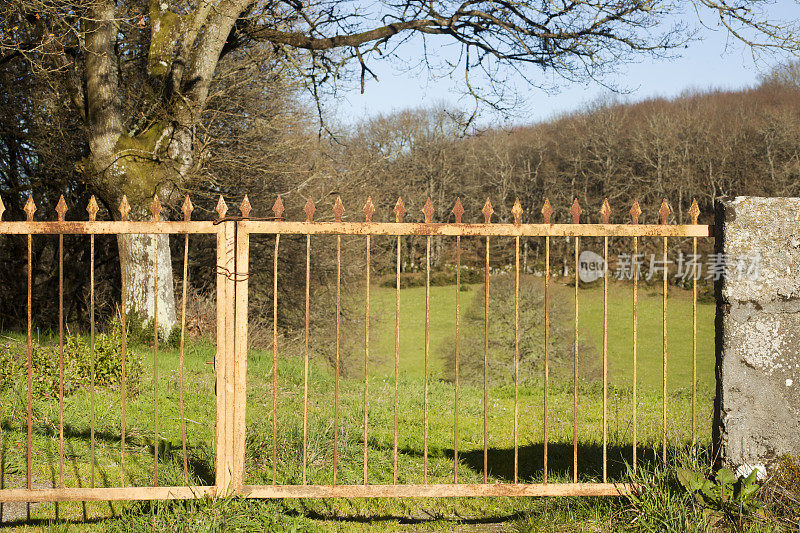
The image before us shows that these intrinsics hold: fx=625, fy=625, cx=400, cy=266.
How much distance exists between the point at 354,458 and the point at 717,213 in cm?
355

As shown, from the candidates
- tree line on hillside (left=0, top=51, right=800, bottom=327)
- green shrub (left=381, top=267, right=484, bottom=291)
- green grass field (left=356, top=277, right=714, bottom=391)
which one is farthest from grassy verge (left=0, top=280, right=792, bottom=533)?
green shrub (left=381, top=267, right=484, bottom=291)

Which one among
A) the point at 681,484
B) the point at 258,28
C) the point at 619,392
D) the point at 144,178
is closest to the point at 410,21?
the point at 258,28

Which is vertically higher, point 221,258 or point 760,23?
point 760,23

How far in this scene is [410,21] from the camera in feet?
38.6

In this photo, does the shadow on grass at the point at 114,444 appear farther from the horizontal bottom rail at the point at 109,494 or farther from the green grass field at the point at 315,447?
the horizontal bottom rail at the point at 109,494

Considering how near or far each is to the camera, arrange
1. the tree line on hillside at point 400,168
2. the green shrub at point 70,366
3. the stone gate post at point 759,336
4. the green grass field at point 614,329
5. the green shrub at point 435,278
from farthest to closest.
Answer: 1. the green shrub at point 435,278
2. the green grass field at point 614,329
3. the tree line on hillside at point 400,168
4. the green shrub at point 70,366
5. the stone gate post at point 759,336

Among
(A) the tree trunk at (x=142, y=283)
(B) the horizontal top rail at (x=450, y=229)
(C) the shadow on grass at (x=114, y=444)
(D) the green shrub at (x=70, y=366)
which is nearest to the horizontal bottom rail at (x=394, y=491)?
(C) the shadow on grass at (x=114, y=444)

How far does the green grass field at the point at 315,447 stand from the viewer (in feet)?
14.8

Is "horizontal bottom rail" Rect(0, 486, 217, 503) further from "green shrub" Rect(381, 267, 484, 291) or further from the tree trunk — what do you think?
"green shrub" Rect(381, 267, 484, 291)

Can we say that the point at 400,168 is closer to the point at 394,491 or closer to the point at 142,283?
the point at 142,283

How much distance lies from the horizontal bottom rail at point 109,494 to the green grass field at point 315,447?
81 mm

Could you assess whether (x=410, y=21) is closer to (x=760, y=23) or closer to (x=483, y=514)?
(x=760, y=23)

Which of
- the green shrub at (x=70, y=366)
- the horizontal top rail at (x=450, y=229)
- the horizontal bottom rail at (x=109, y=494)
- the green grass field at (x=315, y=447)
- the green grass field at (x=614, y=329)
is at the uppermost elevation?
the horizontal top rail at (x=450, y=229)

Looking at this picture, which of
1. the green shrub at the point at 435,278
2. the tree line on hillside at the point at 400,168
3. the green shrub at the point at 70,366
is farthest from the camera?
the green shrub at the point at 435,278
